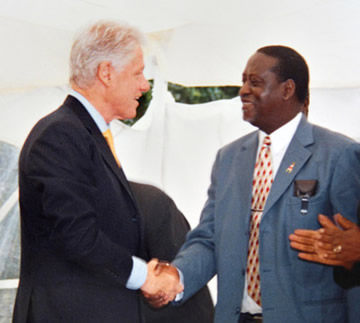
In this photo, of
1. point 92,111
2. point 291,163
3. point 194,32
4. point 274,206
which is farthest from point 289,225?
point 194,32

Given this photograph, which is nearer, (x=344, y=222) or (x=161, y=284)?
(x=344, y=222)

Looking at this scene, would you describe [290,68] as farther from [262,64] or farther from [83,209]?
[83,209]

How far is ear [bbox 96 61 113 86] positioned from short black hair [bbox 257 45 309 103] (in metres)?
0.49

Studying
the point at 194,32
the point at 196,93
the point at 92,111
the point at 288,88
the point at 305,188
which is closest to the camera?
the point at 305,188

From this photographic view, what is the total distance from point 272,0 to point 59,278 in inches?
65.5

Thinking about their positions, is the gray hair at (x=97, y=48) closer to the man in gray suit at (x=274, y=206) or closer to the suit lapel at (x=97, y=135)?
the suit lapel at (x=97, y=135)

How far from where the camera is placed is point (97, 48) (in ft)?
6.73

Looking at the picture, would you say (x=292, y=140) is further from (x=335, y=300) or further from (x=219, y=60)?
(x=219, y=60)

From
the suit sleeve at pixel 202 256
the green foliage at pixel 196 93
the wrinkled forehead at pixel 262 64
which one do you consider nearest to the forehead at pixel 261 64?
the wrinkled forehead at pixel 262 64

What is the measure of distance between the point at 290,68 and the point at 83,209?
0.79 metres

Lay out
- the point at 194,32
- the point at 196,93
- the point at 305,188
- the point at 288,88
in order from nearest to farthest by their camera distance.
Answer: the point at 305,188 < the point at 288,88 < the point at 194,32 < the point at 196,93

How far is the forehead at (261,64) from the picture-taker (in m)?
2.17

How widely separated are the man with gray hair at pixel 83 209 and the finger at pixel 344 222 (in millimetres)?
558

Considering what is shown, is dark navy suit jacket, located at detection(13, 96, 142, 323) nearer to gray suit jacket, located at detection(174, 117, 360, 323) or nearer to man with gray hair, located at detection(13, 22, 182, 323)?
man with gray hair, located at detection(13, 22, 182, 323)
